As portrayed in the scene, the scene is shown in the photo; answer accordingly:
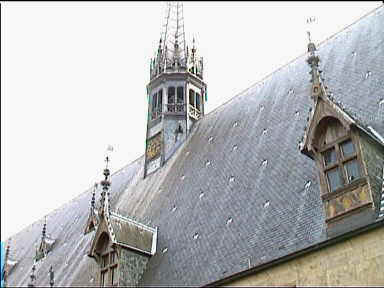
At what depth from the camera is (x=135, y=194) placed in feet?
81.9

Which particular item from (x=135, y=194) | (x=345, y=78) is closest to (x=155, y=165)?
(x=135, y=194)

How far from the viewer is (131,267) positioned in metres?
17.9

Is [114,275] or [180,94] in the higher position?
[180,94]

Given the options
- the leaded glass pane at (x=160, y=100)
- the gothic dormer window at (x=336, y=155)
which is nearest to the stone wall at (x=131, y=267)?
the gothic dormer window at (x=336, y=155)

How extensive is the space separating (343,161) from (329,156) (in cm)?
52

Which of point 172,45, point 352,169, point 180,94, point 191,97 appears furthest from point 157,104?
point 352,169

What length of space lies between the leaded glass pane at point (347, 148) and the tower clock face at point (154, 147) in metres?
14.4

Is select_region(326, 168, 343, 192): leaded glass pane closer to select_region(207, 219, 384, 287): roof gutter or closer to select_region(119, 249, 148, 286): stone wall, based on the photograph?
select_region(207, 219, 384, 287): roof gutter

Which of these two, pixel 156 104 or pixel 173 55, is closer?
pixel 156 104

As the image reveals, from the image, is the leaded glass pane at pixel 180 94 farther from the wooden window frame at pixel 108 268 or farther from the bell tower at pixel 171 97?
the wooden window frame at pixel 108 268

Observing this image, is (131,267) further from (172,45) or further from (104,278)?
(172,45)

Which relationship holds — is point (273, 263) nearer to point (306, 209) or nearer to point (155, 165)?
point (306, 209)

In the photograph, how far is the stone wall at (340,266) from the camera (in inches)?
440

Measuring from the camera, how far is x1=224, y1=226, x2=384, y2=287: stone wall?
11.2 meters
